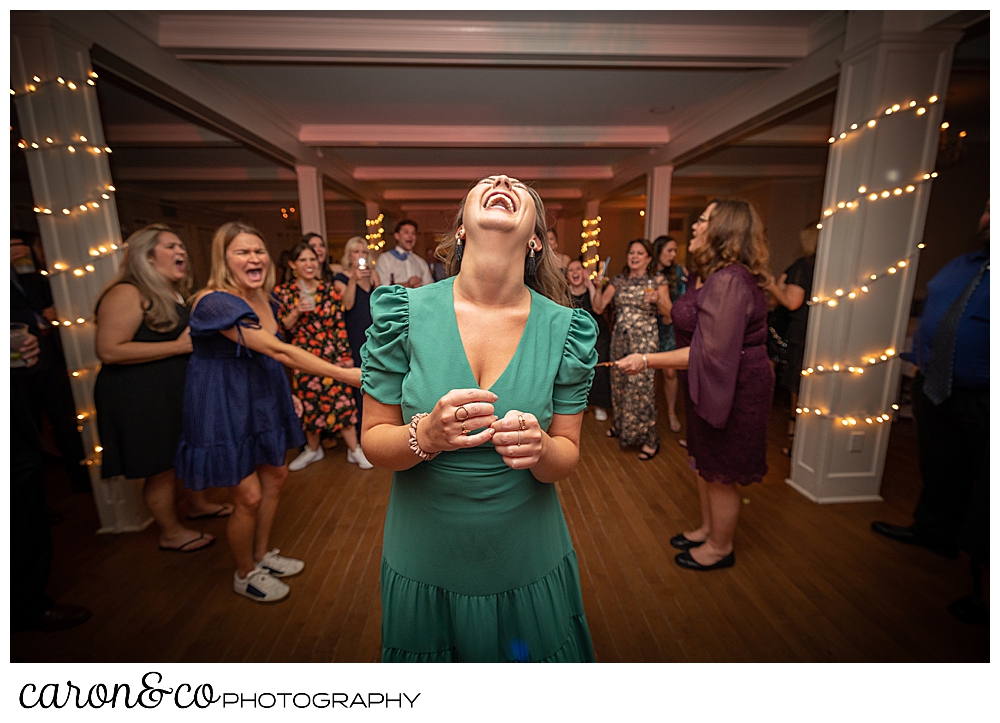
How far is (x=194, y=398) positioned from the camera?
69.7 inches

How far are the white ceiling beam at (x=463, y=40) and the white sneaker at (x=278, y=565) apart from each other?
3.20 m

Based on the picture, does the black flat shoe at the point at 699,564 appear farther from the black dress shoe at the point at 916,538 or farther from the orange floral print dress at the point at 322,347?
the orange floral print dress at the point at 322,347

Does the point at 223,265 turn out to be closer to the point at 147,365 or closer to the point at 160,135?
the point at 147,365

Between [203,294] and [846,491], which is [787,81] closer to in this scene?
[846,491]

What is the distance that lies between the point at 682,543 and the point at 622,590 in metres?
0.53

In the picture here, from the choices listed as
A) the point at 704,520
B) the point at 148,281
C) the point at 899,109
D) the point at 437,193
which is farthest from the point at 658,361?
the point at 437,193

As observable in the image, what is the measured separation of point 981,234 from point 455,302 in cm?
239

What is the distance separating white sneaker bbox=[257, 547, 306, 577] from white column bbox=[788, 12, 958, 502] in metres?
3.05

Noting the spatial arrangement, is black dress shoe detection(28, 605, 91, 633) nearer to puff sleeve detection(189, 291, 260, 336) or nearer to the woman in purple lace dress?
puff sleeve detection(189, 291, 260, 336)

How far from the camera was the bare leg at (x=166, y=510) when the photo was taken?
233cm

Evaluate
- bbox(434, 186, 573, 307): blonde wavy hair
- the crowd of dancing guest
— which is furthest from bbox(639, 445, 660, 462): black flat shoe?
bbox(434, 186, 573, 307): blonde wavy hair

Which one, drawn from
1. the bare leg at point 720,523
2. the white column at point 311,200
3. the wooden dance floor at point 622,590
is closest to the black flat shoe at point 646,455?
the wooden dance floor at point 622,590

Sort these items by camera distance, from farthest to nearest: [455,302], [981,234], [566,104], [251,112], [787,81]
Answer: [566,104] < [251,112] < [787,81] < [981,234] < [455,302]

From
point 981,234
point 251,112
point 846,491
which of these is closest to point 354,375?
point 981,234
